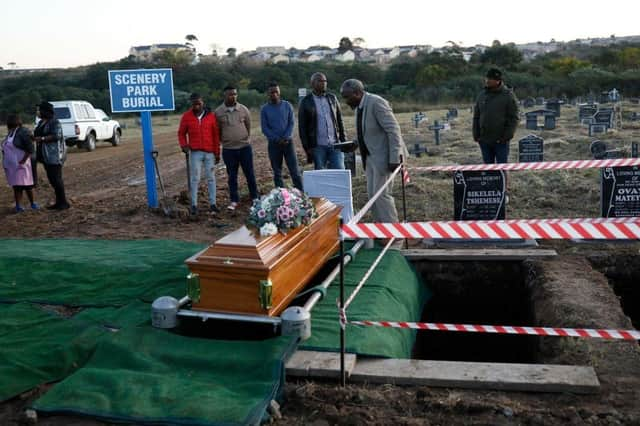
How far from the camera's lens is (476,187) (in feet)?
25.4

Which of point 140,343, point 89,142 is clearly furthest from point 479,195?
point 89,142

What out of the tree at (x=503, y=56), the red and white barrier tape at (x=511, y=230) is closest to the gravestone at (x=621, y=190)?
the red and white barrier tape at (x=511, y=230)

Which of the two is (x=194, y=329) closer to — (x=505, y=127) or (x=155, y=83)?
(x=505, y=127)

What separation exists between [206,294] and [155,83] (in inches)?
242

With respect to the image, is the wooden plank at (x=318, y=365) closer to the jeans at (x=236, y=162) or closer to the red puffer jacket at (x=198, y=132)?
the red puffer jacket at (x=198, y=132)

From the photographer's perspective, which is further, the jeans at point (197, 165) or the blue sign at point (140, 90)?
the blue sign at point (140, 90)

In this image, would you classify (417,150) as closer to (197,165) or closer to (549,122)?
(549,122)

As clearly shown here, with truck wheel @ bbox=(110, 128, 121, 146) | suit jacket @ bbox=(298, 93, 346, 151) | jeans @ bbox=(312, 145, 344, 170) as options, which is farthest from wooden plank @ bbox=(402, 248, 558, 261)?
truck wheel @ bbox=(110, 128, 121, 146)

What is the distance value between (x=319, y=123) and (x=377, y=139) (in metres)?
1.85

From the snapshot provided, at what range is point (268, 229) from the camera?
506cm

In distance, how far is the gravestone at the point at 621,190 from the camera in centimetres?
753

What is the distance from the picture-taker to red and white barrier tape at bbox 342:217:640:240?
391cm

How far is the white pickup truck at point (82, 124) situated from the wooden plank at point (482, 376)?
1709 centimetres

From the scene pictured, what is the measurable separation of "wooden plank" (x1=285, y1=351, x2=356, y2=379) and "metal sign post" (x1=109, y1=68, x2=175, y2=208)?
6587mm
